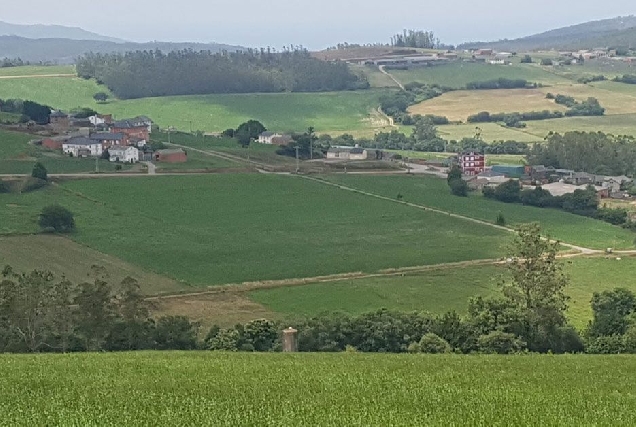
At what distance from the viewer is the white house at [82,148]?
86375 mm

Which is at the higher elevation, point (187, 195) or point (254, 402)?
point (254, 402)

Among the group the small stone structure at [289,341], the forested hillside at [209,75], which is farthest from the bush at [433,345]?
the forested hillside at [209,75]

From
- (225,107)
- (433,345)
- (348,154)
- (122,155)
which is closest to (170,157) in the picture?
(122,155)

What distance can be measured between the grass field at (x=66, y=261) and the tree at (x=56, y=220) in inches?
63.9

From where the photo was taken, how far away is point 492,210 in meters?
76.2

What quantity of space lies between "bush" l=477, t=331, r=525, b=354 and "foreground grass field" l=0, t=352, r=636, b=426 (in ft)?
28.1

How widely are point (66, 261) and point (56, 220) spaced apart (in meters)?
7.13

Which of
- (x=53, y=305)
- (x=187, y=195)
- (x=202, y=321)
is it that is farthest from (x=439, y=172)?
(x=53, y=305)

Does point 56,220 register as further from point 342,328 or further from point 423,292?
point 342,328

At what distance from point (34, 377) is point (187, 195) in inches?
2158

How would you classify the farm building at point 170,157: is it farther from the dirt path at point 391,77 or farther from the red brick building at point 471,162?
the dirt path at point 391,77

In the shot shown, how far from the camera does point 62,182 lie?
72.6 m

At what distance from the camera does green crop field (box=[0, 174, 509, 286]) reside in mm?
54625

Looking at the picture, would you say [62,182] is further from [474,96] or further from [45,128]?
[474,96]
